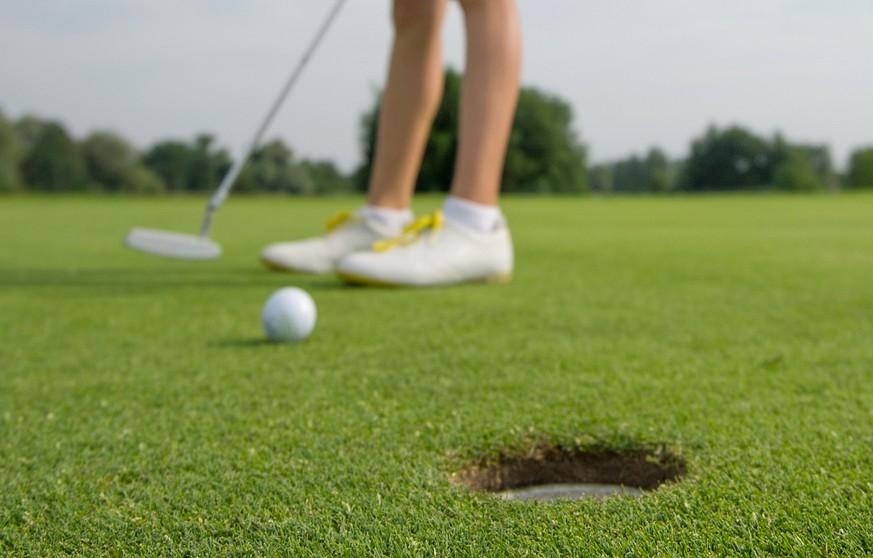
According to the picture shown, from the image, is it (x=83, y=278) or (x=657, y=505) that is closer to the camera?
(x=657, y=505)

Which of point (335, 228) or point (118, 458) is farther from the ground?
point (335, 228)

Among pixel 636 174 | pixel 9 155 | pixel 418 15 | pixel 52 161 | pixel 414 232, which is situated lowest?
pixel 414 232

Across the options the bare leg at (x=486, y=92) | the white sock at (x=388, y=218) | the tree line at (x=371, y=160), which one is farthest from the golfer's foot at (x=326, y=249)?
the tree line at (x=371, y=160)

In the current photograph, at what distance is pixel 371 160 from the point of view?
154 feet

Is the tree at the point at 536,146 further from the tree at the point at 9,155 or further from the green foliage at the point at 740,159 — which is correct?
the green foliage at the point at 740,159

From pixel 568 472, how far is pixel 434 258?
2.01 metres

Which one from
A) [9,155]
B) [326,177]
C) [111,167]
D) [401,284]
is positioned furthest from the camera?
[326,177]

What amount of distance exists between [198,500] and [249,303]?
6.30 ft

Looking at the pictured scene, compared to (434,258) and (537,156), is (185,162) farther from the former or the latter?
(434,258)

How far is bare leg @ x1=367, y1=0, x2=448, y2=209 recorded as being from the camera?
3580 mm

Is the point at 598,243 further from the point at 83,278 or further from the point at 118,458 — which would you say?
the point at 118,458

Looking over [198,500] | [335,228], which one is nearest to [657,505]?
[198,500]

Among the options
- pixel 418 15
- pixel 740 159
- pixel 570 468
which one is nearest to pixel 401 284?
pixel 418 15

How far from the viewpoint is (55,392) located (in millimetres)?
1699
